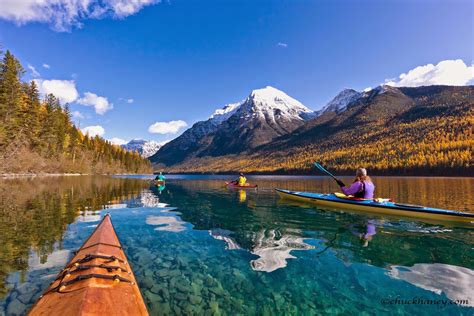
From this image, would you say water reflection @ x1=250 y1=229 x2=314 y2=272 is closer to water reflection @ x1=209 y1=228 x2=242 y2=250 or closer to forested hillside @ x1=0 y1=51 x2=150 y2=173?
water reflection @ x1=209 y1=228 x2=242 y2=250

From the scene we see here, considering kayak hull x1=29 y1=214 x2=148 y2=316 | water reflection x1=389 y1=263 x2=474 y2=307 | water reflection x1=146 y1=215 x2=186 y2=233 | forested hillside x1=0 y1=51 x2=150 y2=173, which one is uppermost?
forested hillside x1=0 y1=51 x2=150 y2=173

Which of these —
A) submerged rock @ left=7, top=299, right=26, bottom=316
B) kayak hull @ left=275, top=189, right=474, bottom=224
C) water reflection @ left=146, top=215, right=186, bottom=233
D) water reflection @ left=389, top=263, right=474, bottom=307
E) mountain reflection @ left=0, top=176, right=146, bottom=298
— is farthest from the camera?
kayak hull @ left=275, top=189, right=474, bottom=224

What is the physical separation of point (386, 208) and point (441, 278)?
10.2 metres

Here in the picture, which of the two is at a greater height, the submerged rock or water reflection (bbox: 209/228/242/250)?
the submerged rock

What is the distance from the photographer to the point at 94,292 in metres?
4.58

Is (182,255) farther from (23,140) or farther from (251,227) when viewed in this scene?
(23,140)

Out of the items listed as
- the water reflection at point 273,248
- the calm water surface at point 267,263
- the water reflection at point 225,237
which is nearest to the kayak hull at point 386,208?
the calm water surface at point 267,263

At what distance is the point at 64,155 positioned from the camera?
84438mm

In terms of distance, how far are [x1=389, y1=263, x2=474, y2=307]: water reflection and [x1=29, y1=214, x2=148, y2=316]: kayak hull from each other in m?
7.88

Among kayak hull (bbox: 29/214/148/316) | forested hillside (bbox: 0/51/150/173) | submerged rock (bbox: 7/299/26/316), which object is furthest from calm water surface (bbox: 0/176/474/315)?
forested hillside (bbox: 0/51/150/173)

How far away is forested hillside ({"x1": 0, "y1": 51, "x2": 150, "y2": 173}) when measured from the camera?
54938 millimetres

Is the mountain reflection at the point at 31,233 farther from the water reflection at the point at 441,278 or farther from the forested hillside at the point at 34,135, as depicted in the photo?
the forested hillside at the point at 34,135

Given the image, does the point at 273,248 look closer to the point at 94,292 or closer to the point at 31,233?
Result: the point at 94,292

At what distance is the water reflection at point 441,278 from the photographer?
6.99 meters
